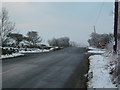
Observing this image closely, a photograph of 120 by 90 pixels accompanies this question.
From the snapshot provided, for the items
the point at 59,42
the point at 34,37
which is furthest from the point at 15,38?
the point at 59,42

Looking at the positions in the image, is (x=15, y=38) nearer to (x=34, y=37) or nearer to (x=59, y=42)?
(x=34, y=37)

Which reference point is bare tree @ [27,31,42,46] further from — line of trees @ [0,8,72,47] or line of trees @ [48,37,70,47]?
line of trees @ [48,37,70,47]

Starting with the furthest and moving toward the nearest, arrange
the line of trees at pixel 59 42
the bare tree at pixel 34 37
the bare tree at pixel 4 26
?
the line of trees at pixel 59 42 < the bare tree at pixel 34 37 < the bare tree at pixel 4 26

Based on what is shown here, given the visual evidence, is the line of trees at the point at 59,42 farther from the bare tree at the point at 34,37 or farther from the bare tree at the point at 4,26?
the bare tree at the point at 4,26

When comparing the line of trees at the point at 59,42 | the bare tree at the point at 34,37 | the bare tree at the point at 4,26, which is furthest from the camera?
the line of trees at the point at 59,42

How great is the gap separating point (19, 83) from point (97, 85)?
136 inches

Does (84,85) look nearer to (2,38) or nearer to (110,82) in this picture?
(110,82)

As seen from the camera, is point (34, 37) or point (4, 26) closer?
point (4, 26)

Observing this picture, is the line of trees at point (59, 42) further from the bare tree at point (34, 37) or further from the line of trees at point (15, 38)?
the bare tree at point (34, 37)

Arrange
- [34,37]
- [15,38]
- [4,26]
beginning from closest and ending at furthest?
[4,26] → [15,38] → [34,37]

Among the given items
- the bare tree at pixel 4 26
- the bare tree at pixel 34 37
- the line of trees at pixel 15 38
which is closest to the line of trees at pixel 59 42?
the line of trees at pixel 15 38

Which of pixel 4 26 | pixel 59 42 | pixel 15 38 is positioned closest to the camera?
pixel 4 26

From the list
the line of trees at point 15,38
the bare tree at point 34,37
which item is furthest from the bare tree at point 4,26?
the bare tree at point 34,37

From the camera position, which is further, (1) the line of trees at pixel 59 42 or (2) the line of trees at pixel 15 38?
(1) the line of trees at pixel 59 42
